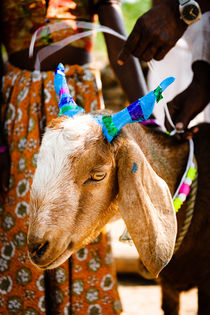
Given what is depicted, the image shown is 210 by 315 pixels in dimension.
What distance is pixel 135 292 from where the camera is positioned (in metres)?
4.13

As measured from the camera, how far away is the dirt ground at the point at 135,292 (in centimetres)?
369

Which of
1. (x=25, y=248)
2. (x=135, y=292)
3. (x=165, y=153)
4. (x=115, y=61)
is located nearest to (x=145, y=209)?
(x=165, y=153)

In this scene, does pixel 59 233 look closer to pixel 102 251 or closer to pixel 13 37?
pixel 102 251

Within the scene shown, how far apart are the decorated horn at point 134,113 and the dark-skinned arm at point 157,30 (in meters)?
0.58

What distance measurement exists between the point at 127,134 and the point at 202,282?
3.56 feet

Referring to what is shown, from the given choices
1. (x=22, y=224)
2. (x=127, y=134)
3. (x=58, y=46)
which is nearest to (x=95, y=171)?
(x=127, y=134)

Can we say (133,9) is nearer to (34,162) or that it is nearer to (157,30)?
(157,30)

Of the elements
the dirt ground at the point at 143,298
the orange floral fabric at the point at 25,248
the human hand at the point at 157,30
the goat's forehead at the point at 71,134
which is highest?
the human hand at the point at 157,30

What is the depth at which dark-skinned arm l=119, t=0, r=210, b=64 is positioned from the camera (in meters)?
1.96

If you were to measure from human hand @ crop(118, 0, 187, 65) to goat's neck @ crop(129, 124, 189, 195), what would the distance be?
43 centimetres

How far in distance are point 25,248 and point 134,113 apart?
45.0 inches

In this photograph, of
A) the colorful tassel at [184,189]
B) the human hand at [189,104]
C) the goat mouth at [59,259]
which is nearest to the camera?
the goat mouth at [59,259]

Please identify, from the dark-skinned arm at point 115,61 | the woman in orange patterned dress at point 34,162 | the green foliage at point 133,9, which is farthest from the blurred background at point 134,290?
the green foliage at point 133,9

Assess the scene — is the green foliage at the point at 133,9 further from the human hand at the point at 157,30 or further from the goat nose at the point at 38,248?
the goat nose at the point at 38,248
